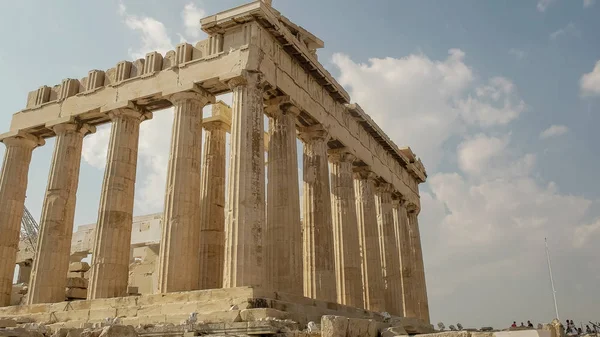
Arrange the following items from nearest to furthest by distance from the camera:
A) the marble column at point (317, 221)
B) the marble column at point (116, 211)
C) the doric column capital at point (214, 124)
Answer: the marble column at point (116, 211) → the marble column at point (317, 221) → the doric column capital at point (214, 124)

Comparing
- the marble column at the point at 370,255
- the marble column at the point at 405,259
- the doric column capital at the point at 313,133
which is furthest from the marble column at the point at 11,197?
the marble column at the point at 405,259

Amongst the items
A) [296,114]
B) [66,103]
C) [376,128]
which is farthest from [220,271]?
[376,128]

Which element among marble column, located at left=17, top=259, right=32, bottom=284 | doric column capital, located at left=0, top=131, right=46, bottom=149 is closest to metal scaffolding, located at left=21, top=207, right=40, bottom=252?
marble column, located at left=17, top=259, right=32, bottom=284

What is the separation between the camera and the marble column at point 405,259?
33.8 meters

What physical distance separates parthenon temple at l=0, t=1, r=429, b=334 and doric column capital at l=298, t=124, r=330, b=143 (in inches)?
1.9

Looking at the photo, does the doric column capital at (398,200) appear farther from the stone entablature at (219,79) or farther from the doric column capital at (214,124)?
the doric column capital at (214,124)

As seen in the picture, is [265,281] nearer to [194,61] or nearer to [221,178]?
[221,178]

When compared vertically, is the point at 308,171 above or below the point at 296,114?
below

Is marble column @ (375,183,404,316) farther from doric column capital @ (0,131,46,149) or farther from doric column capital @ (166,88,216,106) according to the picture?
doric column capital @ (0,131,46,149)

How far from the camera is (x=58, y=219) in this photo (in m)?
23.3

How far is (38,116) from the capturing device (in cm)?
2575

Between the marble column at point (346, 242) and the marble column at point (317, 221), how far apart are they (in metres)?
2.06

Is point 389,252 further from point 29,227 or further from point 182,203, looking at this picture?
point 29,227

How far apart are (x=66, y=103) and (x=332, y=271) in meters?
14.5
